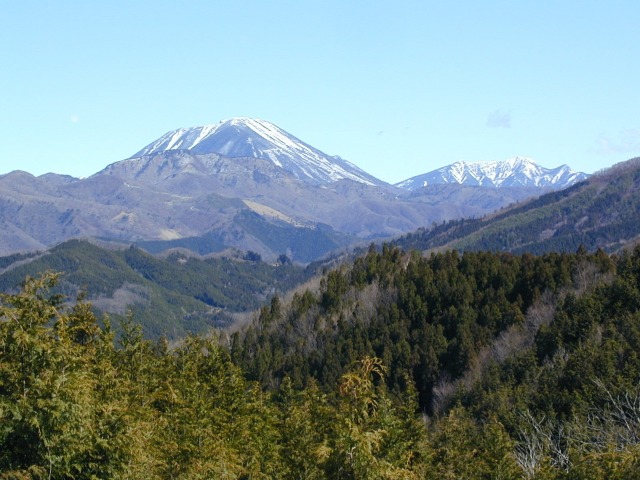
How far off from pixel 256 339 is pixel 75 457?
341 ft

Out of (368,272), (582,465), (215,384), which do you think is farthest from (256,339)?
(582,465)

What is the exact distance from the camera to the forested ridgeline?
17750 mm

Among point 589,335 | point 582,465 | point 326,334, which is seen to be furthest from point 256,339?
point 582,465

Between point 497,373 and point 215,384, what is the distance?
51238 mm

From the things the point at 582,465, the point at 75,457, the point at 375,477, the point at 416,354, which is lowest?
the point at 416,354

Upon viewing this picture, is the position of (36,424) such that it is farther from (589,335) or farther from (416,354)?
(416,354)

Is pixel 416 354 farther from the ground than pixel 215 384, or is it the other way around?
pixel 215 384

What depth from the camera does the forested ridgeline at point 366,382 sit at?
17.8 meters

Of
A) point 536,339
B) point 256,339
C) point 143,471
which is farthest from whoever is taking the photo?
point 256,339

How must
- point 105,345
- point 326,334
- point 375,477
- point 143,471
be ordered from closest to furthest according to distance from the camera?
1. point 375,477
2. point 143,471
3. point 105,345
4. point 326,334

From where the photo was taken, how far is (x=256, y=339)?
12062 cm

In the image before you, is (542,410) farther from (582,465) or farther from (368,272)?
(368,272)

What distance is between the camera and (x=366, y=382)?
19859 mm

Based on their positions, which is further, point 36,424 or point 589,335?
point 589,335
